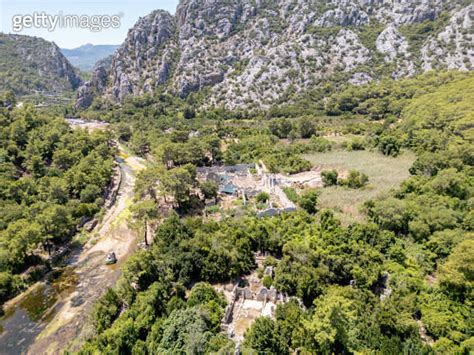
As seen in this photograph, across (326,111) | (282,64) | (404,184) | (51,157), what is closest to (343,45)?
(282,64)

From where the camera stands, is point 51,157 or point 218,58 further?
point 218,58

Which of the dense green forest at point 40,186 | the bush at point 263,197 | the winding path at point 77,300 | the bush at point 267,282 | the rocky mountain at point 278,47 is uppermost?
the rocky mountain at point 278,47

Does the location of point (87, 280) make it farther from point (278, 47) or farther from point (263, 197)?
point (278, 47)

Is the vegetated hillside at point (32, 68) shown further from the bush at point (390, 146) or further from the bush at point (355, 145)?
the bush at point (390, 146)

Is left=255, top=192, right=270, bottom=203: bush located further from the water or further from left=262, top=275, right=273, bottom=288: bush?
the water

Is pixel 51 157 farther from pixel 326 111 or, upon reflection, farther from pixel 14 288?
pixel 326 111

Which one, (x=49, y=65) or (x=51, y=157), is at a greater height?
(x=49, y=65)

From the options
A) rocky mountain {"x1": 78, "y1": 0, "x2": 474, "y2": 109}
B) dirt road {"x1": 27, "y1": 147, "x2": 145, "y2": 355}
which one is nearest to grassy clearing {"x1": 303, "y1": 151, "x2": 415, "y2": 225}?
dirt road {"x1": 27, "y1": 147, "x2": 145, "y2": 355}

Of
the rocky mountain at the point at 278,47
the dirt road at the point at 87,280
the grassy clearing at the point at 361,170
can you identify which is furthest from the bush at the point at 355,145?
the rocky mountain at the point at 278,47
